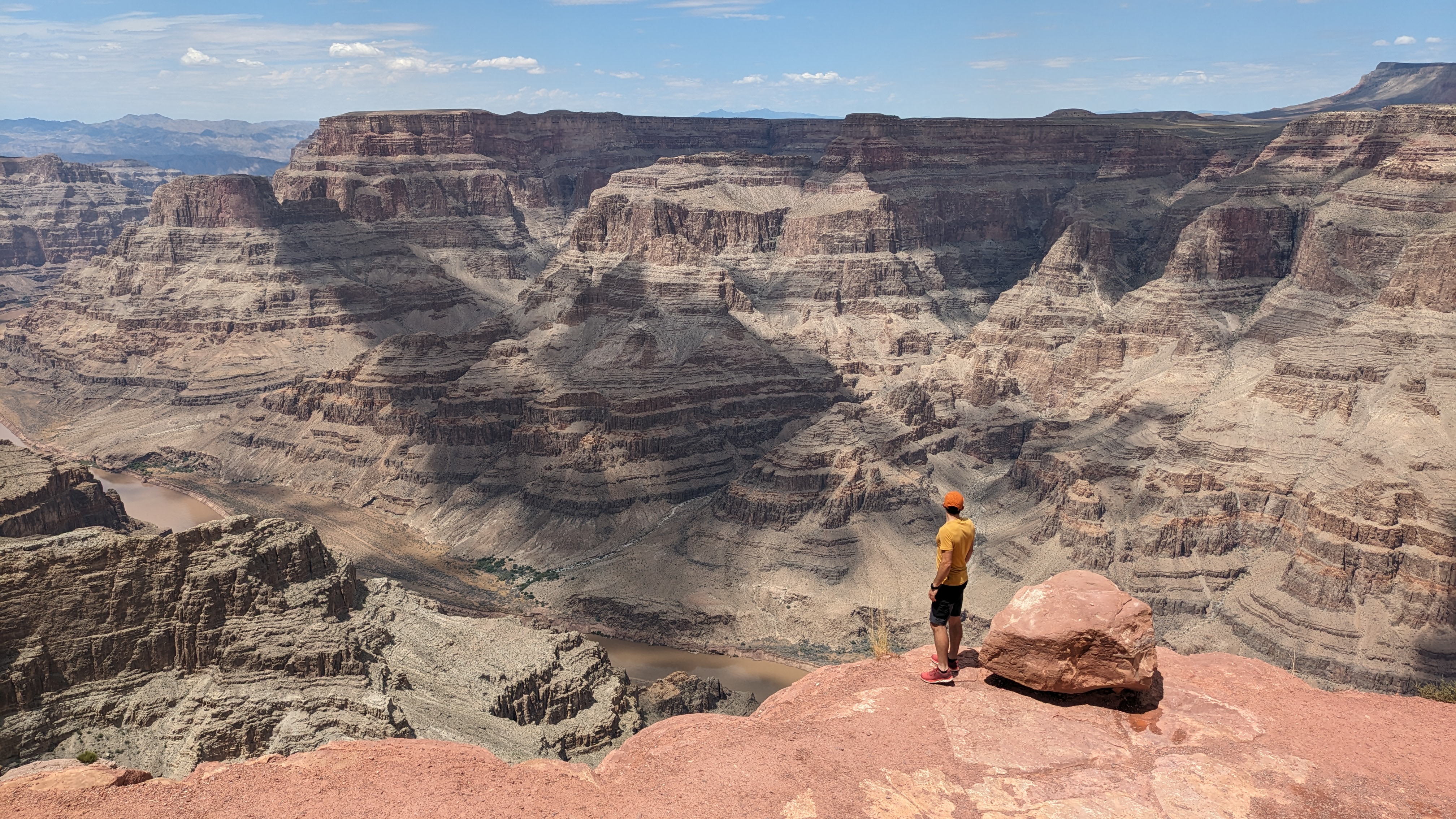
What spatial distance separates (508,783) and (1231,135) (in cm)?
20486

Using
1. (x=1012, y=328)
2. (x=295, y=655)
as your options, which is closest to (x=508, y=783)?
(x=295, y=655)

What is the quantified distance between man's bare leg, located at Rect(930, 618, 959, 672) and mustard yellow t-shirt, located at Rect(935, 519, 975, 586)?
120 cm

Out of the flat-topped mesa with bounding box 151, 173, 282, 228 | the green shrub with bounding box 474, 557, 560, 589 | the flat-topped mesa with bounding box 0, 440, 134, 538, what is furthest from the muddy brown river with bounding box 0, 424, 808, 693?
the flat-topped mesa with bounding box 151, 173, 282, 228

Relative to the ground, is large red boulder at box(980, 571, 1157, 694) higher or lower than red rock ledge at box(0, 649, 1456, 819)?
higher

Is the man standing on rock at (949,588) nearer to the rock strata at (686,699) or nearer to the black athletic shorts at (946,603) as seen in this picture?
the black athletic shorts at (946,603)

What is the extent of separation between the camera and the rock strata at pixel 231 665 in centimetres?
4109

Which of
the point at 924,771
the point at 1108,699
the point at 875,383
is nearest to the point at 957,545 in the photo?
the point at 1108,699

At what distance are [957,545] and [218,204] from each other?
202 metres

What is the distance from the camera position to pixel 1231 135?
192m

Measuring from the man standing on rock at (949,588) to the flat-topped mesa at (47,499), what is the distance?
2516 inches

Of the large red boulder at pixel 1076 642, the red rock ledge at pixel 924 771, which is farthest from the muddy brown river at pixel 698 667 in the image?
the red rock ledge at pixel 924 771

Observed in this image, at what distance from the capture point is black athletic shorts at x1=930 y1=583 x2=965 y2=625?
25.6m

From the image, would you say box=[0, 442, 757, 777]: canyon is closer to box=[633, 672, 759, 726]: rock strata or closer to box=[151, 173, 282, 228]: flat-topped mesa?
box=[633, 672, 759, 726]: rock strata

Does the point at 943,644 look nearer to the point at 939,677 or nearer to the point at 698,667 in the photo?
the point at 939,677
